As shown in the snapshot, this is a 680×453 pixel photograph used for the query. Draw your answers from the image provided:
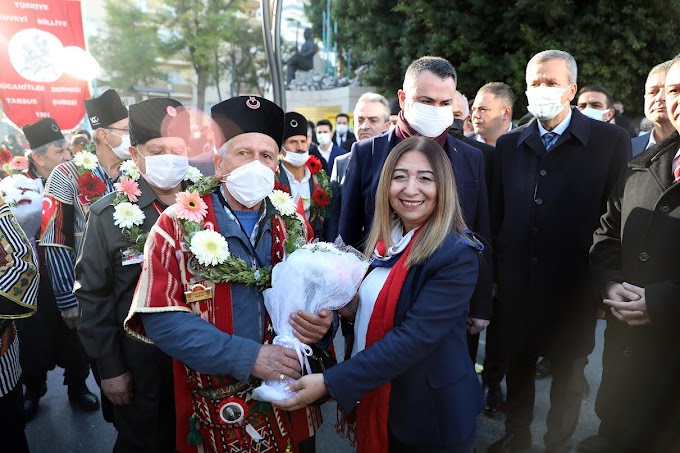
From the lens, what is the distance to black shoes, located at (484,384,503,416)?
13.5ft

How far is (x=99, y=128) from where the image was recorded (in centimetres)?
377

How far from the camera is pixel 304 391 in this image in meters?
1.91

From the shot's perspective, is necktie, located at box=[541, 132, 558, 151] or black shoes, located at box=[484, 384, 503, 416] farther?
black shoes, located at box=[484, 384, 503, 416]

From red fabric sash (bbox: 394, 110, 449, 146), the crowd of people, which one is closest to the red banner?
the crowd of people

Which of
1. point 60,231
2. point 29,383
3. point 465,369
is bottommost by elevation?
point 29,383

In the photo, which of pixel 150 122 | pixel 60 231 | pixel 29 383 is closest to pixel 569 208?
pixel 150 122

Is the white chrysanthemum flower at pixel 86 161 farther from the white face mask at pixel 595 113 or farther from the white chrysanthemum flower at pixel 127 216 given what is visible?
the white face mask at pixel 595 113

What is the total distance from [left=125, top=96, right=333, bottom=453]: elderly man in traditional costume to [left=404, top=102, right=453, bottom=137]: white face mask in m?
1.11

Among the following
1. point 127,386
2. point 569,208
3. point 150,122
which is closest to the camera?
point 127,386

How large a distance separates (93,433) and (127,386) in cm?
182

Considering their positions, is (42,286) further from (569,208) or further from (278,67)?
(278,67)

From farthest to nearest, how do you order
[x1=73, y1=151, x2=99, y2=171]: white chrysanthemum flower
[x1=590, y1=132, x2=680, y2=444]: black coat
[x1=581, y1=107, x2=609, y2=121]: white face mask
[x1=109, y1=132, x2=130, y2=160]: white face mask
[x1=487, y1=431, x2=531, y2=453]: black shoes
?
[x1=581, y1=107, x2=609, y2=121]: white face mask, [x1=109, y1=132, x2=130, y2=160]: white face mask, [x1=73, y1=151, x2=99, y2=171]: white chrysanthemum flower, [x1=487, y1=431, x2=531, y2=453]: black shoes, [x1=590, y1=132, x2=680, y2=444]: black coat

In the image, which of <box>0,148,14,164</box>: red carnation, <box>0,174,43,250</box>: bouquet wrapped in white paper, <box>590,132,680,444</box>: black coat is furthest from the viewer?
<box>0,148,14,164</box>: red carnation

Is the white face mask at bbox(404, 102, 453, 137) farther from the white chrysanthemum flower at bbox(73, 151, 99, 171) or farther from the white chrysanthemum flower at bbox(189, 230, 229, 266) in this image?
the white chrysanthemum flower at bbox(73, 151, 99, 171)
